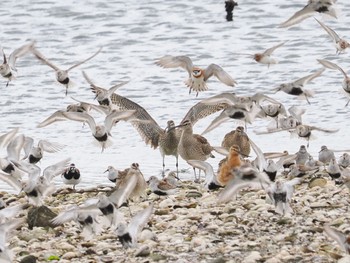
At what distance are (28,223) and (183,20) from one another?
45.4ft

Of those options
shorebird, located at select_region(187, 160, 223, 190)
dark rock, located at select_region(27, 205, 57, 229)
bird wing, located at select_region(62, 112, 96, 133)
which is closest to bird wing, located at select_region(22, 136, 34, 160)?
bird wing, located at select_region(62, 112, 96, 133)

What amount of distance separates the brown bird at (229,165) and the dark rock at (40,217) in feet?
6.16

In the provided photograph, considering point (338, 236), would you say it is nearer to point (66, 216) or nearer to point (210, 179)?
point (66, 216)

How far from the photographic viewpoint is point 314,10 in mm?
12211

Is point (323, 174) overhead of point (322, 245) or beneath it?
beneath

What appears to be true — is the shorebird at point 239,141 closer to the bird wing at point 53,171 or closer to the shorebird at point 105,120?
the shorebird at point 105,120

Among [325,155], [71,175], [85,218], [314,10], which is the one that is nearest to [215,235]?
[85,218]

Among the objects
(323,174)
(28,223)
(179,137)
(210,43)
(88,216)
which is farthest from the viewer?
(210,43)

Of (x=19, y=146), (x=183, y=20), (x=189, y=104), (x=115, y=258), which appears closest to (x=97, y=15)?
(x=183, y=20)

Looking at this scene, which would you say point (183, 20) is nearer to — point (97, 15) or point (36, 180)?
point (97, 15)

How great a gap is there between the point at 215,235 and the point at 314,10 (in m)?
4.34

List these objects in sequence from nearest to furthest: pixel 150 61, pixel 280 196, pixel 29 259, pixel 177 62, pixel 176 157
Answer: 1. pixel 29 259
2. pixel 280 196
3. pixel 176 157
4. pixel 177 62
5. pixel 150 61

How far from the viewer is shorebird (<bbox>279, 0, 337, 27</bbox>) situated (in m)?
12.0

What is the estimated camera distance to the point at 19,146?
1137 cm
